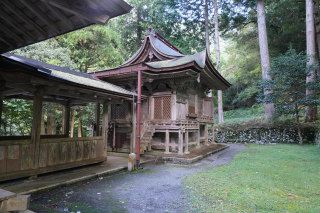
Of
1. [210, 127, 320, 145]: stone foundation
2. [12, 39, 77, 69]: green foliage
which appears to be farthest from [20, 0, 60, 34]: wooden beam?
[210, 127, 320, 145]: stone foundation

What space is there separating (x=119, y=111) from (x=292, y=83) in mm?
11763

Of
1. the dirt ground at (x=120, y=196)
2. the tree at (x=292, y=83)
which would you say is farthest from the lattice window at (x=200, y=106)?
the dirt ground at (x=120, y=196)

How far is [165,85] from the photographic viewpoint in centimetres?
1043

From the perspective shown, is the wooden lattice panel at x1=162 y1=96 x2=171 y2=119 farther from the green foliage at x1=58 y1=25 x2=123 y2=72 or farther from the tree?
the green foliage at x1=58 y1=25 x2=123 y2=72

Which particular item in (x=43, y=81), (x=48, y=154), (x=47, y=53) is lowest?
(x=48, y=154)

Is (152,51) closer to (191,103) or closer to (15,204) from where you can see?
(191,103)

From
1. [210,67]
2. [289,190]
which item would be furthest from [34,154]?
[210,67]

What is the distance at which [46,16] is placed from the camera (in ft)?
9.33

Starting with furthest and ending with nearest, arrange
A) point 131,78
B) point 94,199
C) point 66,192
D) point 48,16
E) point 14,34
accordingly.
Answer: point 131,78
point 66,192
point 94,199
point 14,34
point 48,16

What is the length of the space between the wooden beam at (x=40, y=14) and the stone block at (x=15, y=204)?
2471 millimetres

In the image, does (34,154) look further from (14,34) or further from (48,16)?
(48,16)

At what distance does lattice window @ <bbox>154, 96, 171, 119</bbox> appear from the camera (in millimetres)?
10172

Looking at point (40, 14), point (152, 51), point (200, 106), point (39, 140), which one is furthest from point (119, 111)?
point (40, 14)

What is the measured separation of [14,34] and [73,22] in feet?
4.02
